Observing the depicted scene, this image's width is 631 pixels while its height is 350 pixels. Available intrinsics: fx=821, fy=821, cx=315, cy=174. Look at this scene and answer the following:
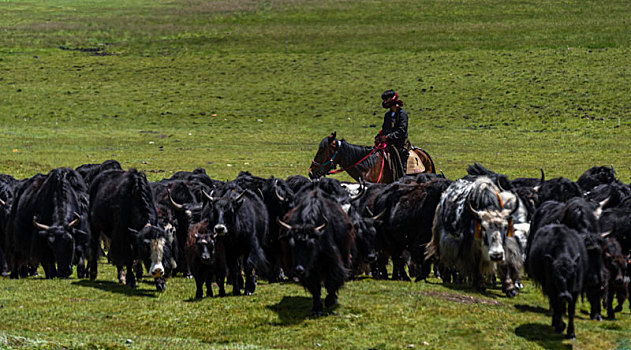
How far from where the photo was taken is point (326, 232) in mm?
11961

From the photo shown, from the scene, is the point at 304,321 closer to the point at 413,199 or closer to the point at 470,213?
the point at 470,213

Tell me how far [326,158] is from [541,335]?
11043 mm

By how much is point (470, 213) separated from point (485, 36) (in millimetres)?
72241

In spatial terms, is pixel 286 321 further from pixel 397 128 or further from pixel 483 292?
pixel 397 128

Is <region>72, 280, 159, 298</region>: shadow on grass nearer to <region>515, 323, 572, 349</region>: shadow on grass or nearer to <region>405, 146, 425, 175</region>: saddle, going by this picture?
<region>515, 323, 572, 349</region>: shadow on grass

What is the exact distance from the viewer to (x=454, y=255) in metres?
13.9

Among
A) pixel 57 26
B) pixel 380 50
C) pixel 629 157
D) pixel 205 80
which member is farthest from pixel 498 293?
pixel 57 26

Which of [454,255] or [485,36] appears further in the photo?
[485,36]

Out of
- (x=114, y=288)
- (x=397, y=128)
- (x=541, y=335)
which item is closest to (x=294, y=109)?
(x=397, y=128)

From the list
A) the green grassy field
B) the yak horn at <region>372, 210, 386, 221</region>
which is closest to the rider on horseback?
the yak horn at <region>372, 210, 386, 221</region>

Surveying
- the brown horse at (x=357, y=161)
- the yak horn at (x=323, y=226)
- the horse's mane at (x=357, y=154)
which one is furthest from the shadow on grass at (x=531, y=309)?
the horse's mane at (x=357, y=154)

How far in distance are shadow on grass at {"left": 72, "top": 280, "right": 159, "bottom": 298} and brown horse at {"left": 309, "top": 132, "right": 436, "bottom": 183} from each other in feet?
24.2

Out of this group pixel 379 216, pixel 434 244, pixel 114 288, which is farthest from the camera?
pixel 379 216

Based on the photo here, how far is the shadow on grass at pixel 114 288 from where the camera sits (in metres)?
13.7
